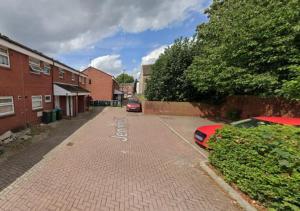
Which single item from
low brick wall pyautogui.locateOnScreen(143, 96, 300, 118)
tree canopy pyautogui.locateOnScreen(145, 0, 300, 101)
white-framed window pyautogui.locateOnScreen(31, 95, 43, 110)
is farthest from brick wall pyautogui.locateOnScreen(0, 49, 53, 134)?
tree canopy pyautogui.locateOnScreen(145, 0, 300, 101)

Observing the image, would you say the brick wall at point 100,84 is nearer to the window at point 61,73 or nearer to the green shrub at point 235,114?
the window at point 61,73

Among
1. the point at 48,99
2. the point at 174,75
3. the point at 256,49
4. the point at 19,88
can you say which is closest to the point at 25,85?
the point at 19,88

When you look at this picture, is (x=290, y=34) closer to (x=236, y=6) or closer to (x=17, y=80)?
(x=236, y=6)

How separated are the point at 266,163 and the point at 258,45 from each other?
8.11 meters

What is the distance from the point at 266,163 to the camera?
3598 millimetres

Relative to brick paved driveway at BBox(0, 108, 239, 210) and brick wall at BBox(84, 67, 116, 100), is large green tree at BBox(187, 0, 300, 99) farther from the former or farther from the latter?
brick wall at BBox(84, 67, 116, 100)

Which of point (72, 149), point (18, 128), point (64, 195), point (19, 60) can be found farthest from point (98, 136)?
point (19, 60)

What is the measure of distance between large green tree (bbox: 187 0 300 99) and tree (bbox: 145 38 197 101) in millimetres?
6216

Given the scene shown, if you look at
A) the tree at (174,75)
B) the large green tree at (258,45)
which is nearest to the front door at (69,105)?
the tree at (174,75)

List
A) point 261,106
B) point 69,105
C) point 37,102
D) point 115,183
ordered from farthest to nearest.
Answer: point 69,105 < point 261,106 < point 37,102 < point 115,183

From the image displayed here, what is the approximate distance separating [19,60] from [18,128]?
390 cm

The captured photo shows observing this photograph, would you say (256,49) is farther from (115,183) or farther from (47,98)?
(47,98)

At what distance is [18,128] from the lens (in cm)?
984

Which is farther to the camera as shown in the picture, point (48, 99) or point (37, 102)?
point (48, 99)
